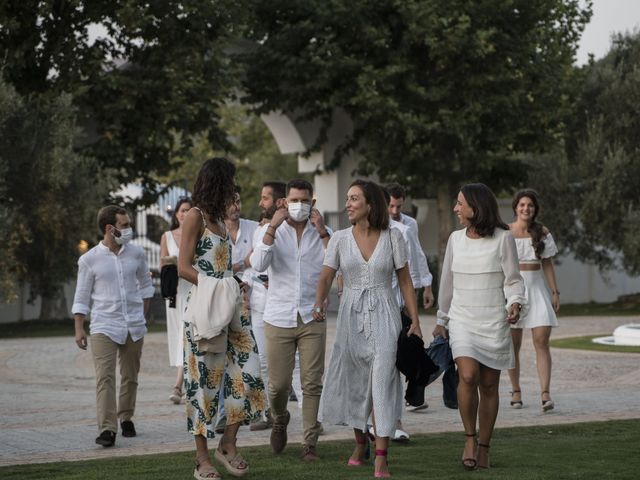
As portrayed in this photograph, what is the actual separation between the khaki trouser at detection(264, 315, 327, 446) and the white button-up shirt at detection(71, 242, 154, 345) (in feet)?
5.19

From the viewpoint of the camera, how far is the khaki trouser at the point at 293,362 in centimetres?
912

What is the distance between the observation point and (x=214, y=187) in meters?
8.02

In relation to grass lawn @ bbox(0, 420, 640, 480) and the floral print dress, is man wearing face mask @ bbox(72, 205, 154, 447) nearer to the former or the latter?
grass lawn @ bbox(0, 420, 640, 480)

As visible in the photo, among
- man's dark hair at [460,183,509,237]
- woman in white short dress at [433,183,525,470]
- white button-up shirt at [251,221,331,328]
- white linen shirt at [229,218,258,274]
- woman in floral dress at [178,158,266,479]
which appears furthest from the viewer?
white linen shirt at [229,218,258,274]

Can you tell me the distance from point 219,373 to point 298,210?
5.16 ft

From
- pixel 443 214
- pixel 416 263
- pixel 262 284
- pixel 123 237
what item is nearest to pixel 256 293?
pixel 262 284

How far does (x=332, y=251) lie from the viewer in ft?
27.9

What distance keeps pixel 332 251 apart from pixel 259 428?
2964mm

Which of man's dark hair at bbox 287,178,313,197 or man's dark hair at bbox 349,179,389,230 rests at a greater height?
man's dark hair at bbox 287,178,313,197

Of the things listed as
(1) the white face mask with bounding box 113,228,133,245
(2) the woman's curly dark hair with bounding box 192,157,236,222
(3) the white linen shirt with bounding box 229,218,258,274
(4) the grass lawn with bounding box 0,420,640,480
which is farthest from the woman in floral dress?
(3) the white linen shirt with bounding box 229,218,258,274

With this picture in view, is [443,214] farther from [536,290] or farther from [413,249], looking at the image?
[413,249]

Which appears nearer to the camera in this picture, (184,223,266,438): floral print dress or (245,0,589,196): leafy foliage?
(184,223,266,438): floral print dress

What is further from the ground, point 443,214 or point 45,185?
point 45,185

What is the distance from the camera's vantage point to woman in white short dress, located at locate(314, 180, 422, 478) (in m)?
8.26
